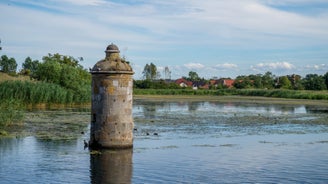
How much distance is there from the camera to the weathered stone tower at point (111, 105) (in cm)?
1859

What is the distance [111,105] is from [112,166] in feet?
10.4

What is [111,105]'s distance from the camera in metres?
18.6

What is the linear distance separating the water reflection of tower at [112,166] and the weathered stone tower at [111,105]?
51 centimetres

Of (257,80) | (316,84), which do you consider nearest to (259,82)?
(257,80)

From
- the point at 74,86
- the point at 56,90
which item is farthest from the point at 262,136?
the point at 74,86

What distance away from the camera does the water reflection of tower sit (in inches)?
559

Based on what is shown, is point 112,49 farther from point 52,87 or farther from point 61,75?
point 61,75

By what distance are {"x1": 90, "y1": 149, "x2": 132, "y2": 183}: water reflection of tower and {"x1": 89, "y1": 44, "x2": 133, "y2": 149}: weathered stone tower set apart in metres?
0.51

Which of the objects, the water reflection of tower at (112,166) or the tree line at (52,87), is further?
the tree line at (52,87)

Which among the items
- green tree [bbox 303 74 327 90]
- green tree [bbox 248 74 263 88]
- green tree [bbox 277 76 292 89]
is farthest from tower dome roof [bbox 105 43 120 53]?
green tree [bbox 248 74 263 88]

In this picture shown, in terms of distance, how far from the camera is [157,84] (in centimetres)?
11744

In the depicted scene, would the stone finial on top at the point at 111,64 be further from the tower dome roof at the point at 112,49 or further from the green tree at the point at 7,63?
the green tree at the point at 7,63

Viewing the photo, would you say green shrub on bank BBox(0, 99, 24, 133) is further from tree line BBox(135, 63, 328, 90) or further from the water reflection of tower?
tree line BBox(135, 63, 328, 90)

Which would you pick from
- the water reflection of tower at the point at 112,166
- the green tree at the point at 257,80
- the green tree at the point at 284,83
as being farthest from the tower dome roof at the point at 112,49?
the green tree at the point at 257,80
